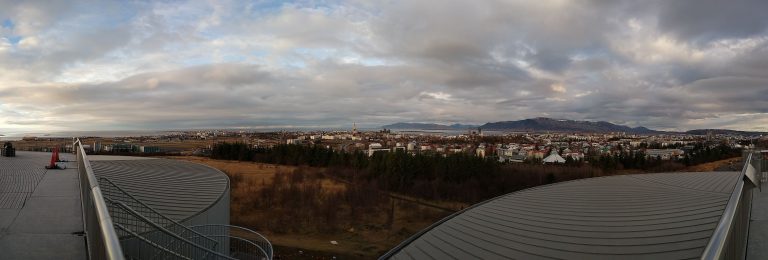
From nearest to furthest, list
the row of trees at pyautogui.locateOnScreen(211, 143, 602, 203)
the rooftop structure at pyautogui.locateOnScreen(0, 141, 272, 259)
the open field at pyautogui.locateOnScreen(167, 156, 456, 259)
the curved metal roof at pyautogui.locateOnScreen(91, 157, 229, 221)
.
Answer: the rooftop structure at pyautogui.locateOnScreen(0, 141, 272, 259) → the curved metal roof at pyautogui.locateOnScreen(91, 157, 229, 221) → the open field at pyautogui.locateOnScreen(167, 156, 456, 259) → the row of trees at pyautogui.locateOnScreen(211, 143, 602, 203)

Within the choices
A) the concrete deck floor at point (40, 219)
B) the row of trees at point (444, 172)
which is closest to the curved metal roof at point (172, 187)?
the concrete deck floor at point (40, 219)

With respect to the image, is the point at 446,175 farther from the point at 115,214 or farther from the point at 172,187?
the point at 115,214

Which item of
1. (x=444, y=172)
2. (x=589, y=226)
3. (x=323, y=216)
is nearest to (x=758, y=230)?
(x=589, y=226)

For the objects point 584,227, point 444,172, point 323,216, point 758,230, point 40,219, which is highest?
point 40,219

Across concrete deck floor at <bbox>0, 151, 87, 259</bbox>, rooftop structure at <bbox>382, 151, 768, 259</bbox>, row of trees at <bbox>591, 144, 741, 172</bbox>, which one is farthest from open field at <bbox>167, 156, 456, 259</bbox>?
row of trees at <bbox>591, 144, 741, 172</bbox>

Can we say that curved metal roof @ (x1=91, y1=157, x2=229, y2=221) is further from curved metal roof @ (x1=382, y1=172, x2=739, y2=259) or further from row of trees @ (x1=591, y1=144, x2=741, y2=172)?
row of trees @ (x1=591, y1=144, x2=741, y2=172)

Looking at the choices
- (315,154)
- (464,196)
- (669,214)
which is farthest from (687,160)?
(669,214)
